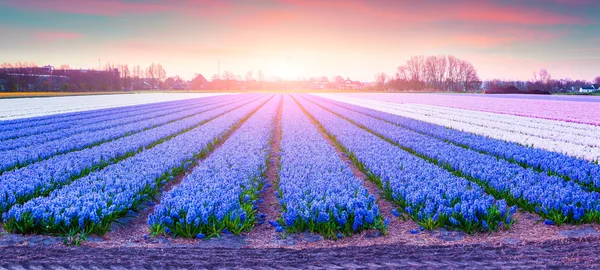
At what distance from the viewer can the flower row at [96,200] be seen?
5.98 m

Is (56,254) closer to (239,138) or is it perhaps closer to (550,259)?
(550,259)

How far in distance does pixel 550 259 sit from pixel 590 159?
7.21 m

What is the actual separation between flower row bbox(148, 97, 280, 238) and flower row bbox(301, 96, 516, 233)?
2.51m

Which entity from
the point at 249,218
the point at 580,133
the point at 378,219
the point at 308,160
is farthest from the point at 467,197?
the point at 580,133

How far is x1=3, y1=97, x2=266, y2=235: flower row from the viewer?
5984 millimetres

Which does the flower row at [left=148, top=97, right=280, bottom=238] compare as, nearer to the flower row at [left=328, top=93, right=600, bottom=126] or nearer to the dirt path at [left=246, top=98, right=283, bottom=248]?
the dirt path at [left=246, top=98, right=283, bottom=248]

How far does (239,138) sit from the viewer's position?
49.8ft

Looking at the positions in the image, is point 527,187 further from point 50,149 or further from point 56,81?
point 56,81

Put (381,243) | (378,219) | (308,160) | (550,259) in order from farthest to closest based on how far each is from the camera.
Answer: (308,160) → (378,219) → (381,243) → (550,259)

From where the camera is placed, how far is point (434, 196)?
22.4ft

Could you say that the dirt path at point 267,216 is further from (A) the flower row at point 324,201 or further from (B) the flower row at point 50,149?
(B) the flower row at point 50,149

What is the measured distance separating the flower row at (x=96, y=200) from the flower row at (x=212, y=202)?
646 millimetres

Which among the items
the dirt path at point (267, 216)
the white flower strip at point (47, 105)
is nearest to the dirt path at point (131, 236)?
the dirt path at point (267, 216)

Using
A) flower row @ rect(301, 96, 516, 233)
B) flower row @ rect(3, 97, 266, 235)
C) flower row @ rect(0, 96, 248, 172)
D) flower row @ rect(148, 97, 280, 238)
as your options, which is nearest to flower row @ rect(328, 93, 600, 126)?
flower row @ rect(301, 96, 516, 233)
